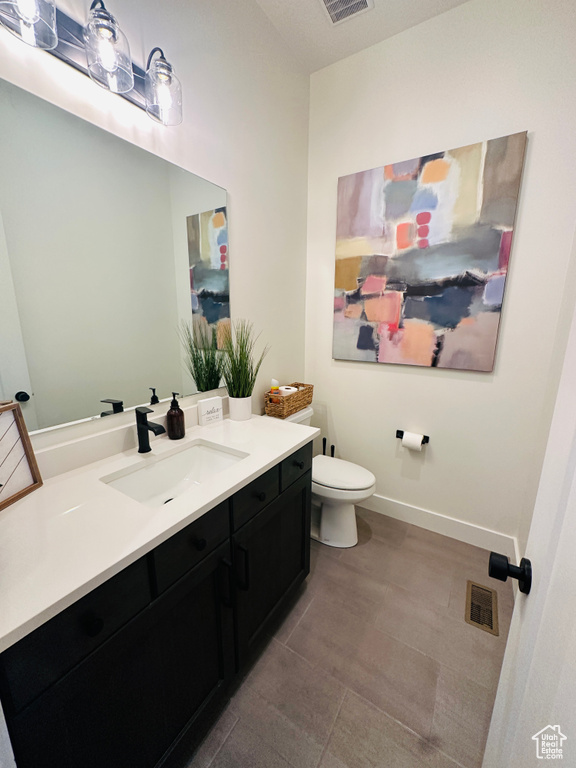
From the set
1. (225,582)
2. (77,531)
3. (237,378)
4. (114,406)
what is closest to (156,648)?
(225,582)

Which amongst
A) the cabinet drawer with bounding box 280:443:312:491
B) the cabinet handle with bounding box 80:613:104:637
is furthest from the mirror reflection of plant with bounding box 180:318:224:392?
the cabinet handle with bounding box 80:613:104:637

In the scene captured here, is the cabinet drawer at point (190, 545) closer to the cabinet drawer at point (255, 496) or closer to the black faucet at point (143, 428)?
the cabinet drawer at point (255, 496)

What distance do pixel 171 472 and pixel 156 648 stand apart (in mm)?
551

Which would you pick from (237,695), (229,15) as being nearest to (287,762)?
(237,695)

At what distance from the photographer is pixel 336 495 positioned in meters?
1.77

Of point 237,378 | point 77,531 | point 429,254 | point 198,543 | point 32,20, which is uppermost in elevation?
point 32,20

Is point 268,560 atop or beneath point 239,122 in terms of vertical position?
beneath

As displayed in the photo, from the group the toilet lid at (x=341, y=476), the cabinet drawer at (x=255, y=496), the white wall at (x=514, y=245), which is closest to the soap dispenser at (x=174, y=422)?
the cabinet drawer at (x=255, y=496)

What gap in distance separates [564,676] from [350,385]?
1913 millimetres

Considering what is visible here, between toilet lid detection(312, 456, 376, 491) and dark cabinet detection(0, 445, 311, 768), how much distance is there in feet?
1.75

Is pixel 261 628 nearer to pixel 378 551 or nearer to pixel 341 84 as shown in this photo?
pixel 378 551

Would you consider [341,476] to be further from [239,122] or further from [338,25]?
[338,25]

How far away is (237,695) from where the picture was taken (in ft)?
3.82

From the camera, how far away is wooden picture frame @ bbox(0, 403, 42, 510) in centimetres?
83
